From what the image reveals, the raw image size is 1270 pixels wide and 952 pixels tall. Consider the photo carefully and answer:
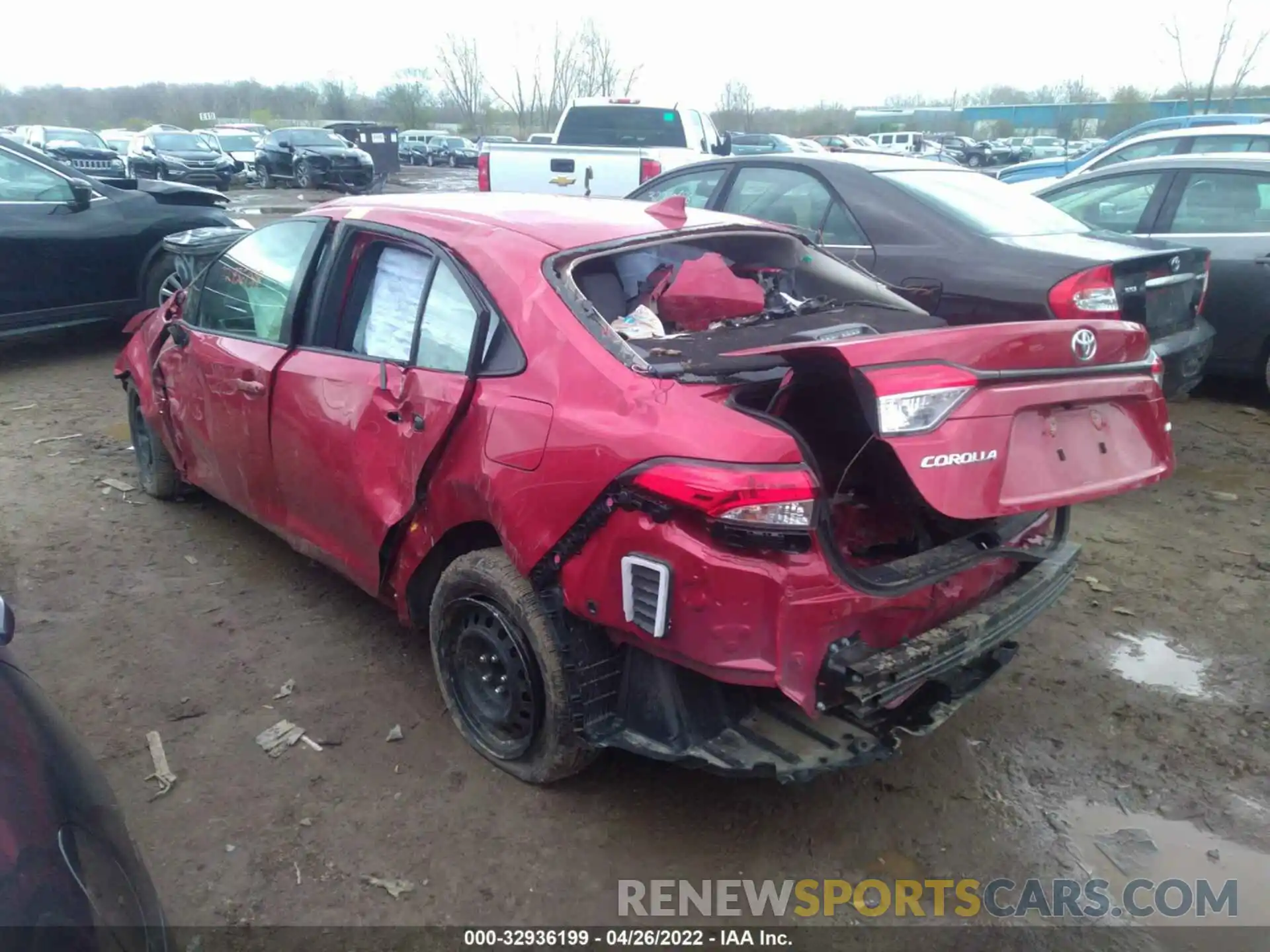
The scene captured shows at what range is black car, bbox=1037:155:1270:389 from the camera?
6.20m

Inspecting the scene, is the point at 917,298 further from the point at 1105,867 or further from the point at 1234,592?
the point at 1105,867

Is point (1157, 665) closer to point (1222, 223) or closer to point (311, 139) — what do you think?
point (1222, 223)

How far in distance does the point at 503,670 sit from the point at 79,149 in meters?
22.5

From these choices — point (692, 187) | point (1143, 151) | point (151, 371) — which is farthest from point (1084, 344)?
point (1143, 151)

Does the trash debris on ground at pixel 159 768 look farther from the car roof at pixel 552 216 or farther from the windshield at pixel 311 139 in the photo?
the windshield at pixel 311 139

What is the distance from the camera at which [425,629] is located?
3.75m

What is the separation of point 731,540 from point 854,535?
72 centimetres

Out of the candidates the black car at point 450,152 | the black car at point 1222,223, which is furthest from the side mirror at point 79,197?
the black car at point 450,152

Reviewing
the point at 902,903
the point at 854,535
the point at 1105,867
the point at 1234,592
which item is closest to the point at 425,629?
the point at 854,535

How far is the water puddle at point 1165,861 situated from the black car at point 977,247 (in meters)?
2.49

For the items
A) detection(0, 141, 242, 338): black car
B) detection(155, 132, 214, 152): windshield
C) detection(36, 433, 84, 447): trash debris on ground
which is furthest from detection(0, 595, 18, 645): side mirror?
detection(155, 132, 214, 152): windshield

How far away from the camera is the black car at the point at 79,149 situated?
1878cm

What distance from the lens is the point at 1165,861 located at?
2.65 m

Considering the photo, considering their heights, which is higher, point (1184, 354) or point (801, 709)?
point (1184, 354)
